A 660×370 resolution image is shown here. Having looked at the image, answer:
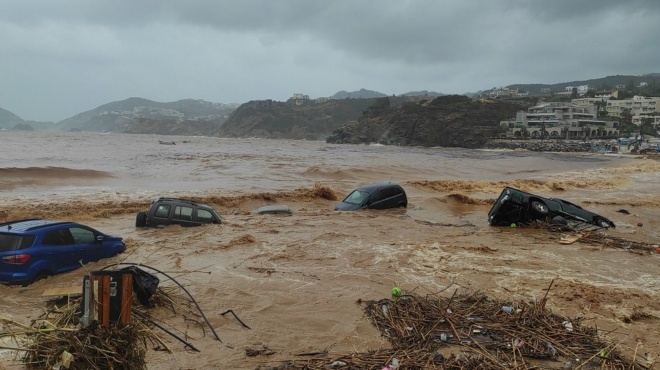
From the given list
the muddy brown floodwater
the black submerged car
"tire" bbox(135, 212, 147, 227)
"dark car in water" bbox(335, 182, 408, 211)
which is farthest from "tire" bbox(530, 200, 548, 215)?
"tire" bbox(135, 212, 147, 227)

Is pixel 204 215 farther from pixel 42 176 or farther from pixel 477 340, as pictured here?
pixel 42 176

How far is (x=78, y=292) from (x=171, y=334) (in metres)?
1.75

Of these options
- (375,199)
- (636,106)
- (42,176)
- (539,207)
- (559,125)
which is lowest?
(42,176)

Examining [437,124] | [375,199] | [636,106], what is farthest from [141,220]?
[636,106]

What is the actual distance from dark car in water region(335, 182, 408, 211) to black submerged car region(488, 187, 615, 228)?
4.87 meters

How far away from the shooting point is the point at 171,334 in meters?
6.20

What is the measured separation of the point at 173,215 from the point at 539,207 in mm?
11917

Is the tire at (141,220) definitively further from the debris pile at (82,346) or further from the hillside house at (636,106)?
the hillside house at (636,106)

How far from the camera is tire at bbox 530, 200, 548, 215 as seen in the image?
14742 mm

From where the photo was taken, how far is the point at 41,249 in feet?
28.3

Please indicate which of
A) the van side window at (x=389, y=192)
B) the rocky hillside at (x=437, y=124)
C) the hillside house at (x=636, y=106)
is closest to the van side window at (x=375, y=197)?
the van side window at (x=389, y=192)

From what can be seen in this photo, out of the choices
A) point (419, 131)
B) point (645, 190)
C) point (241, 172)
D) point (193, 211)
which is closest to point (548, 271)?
point (193, 211)

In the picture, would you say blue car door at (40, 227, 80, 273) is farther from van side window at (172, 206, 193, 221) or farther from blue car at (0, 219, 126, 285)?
van side window at (172, 206, 193, 221)

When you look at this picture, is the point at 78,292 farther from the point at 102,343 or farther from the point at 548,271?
the point at 548,271
